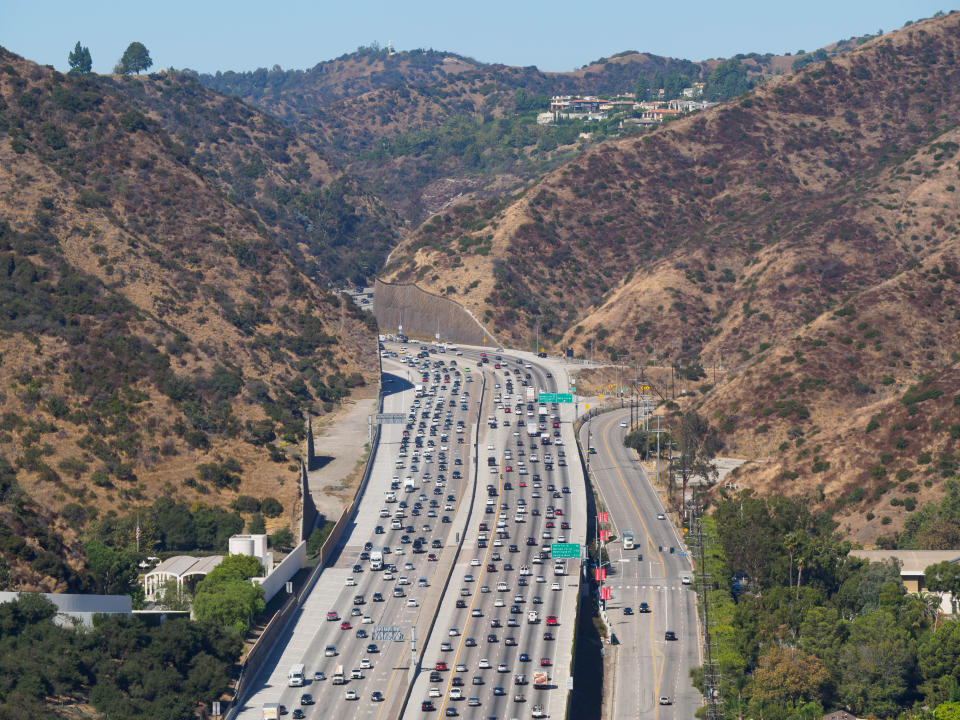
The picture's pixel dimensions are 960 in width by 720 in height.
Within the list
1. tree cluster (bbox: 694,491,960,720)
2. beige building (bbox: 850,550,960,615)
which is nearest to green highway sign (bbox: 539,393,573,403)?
tree cluster (bbox: 694,491,960,720)

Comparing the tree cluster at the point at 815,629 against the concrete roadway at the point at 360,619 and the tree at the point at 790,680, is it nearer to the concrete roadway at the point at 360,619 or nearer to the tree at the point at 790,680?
the tree at the point at 790,680

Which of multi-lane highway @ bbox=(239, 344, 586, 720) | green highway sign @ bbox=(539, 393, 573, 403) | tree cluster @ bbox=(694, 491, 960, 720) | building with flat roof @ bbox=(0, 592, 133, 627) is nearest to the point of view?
tree cluster @ bbox=(694, 491, 960, 720)

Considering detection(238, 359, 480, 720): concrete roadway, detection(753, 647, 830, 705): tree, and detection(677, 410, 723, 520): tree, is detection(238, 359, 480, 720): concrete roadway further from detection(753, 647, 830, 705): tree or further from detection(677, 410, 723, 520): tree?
detection(753, 647, 830, 705): tree

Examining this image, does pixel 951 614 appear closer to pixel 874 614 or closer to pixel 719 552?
pixel 874 614

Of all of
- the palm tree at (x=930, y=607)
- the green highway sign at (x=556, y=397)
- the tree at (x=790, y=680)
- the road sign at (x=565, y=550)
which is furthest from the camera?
the green highway sign at (x=556, y=397)

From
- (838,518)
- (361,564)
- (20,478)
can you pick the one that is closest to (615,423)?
(838,518)

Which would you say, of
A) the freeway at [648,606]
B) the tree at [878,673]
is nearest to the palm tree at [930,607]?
the tree at [878,673]

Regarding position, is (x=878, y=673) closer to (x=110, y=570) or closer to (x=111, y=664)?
(x=111, y=664)
